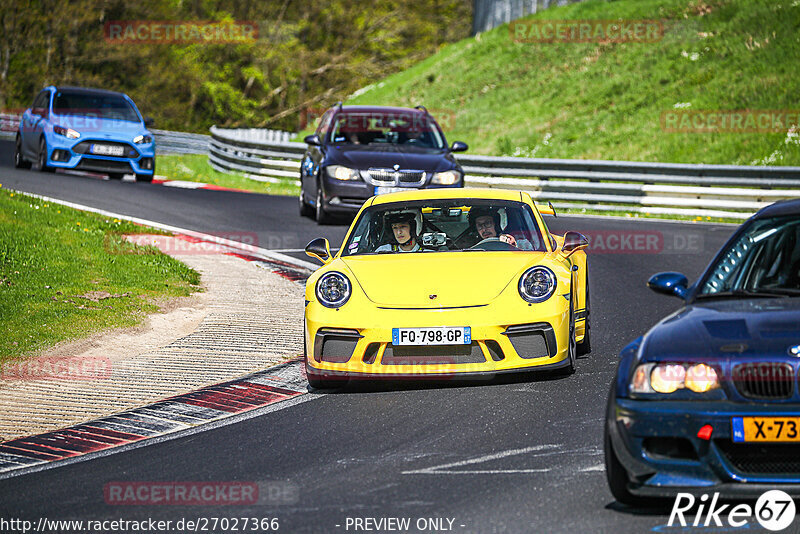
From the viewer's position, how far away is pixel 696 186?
76.4 feet

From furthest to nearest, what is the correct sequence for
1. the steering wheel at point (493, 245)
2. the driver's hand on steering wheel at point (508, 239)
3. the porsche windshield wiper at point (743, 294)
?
the driver's hand on steering wheel at point (508, 239) < the steering wheel at point (493, 245) < the porsche windshield wiper at point (743, 294)

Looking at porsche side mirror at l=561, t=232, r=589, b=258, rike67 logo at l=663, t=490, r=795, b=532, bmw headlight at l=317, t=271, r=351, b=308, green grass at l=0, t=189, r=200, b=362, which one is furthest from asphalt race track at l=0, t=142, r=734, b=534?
green grass at l=0, t=189, r=200, b=362

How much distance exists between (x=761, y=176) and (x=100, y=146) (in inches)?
485

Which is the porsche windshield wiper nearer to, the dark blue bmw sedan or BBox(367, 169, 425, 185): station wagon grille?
the dark blue bmw sedan

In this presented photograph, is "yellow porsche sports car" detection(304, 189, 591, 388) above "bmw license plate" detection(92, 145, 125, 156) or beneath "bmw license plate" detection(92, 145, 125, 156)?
above

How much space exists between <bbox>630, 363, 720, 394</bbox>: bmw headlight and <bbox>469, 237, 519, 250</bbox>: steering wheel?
12.9ft

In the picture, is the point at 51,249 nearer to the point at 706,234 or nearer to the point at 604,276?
the point at 604,276

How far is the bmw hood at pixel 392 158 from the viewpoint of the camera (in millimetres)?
18047

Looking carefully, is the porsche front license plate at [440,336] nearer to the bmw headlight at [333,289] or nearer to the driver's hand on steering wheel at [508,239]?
the bmw headlight at [333,289]

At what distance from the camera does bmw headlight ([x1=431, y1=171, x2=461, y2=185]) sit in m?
17.9

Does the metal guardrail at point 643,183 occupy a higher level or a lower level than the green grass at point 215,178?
higher

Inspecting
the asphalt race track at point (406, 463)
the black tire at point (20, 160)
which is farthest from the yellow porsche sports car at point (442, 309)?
the black tire at point (20, 160)

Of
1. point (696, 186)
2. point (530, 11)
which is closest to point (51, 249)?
point (696, 186)

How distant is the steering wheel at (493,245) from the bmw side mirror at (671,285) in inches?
108
